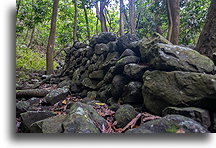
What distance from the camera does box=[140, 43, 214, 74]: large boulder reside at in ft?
6.08

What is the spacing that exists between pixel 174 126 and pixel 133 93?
728 millimetres

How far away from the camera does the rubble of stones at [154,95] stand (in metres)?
1.55

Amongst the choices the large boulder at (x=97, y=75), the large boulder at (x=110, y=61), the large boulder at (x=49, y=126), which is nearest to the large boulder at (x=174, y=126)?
the large boulder at (x=49, y=126)

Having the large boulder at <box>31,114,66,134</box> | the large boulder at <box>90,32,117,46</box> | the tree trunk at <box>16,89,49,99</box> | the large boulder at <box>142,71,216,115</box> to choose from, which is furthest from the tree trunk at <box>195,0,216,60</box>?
the tree trunk at <box>16,89,49,99</box>

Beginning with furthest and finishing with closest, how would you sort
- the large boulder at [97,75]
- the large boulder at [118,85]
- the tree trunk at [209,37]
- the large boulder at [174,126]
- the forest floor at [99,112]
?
1. the large boulder at [97,75]
2. the large boulder at [118,85]
3. the tree trunk at [209,37]
4. the forest floor at [99,112]
5. the large boulder at [174,126]

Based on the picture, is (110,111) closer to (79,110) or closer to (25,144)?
(79,110)

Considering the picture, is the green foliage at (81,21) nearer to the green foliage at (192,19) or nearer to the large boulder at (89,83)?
Result: the green foliage at (192,19)

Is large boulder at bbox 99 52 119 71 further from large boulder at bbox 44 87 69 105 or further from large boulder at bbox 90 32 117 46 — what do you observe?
large boulder at bbox 44 87 69 105

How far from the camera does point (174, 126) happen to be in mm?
1508

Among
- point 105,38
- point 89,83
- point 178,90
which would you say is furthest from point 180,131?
point 105,38

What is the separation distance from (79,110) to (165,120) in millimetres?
863

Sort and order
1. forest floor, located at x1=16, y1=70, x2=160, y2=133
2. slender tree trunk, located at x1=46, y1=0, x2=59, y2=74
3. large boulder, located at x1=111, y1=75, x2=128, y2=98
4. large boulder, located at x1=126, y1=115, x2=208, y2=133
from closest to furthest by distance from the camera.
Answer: large boulder, located at x1=126, y1=115, x2=208, y2=133, forest floor, located at x1=16, y1=70, x2=160, y2=133, large boulder, located at x1=111, y1=75, x2=128, y2=98, slender tree trunk, located at x1=46, y1=0, x2=59, y2=74

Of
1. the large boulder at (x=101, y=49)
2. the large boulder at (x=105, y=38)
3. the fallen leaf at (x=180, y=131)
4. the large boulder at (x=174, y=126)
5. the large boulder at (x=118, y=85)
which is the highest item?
the large boulder at (x=105, y=38)

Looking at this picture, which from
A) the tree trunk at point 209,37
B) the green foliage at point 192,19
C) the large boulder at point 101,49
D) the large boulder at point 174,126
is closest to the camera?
the large boulder at point 174,126
